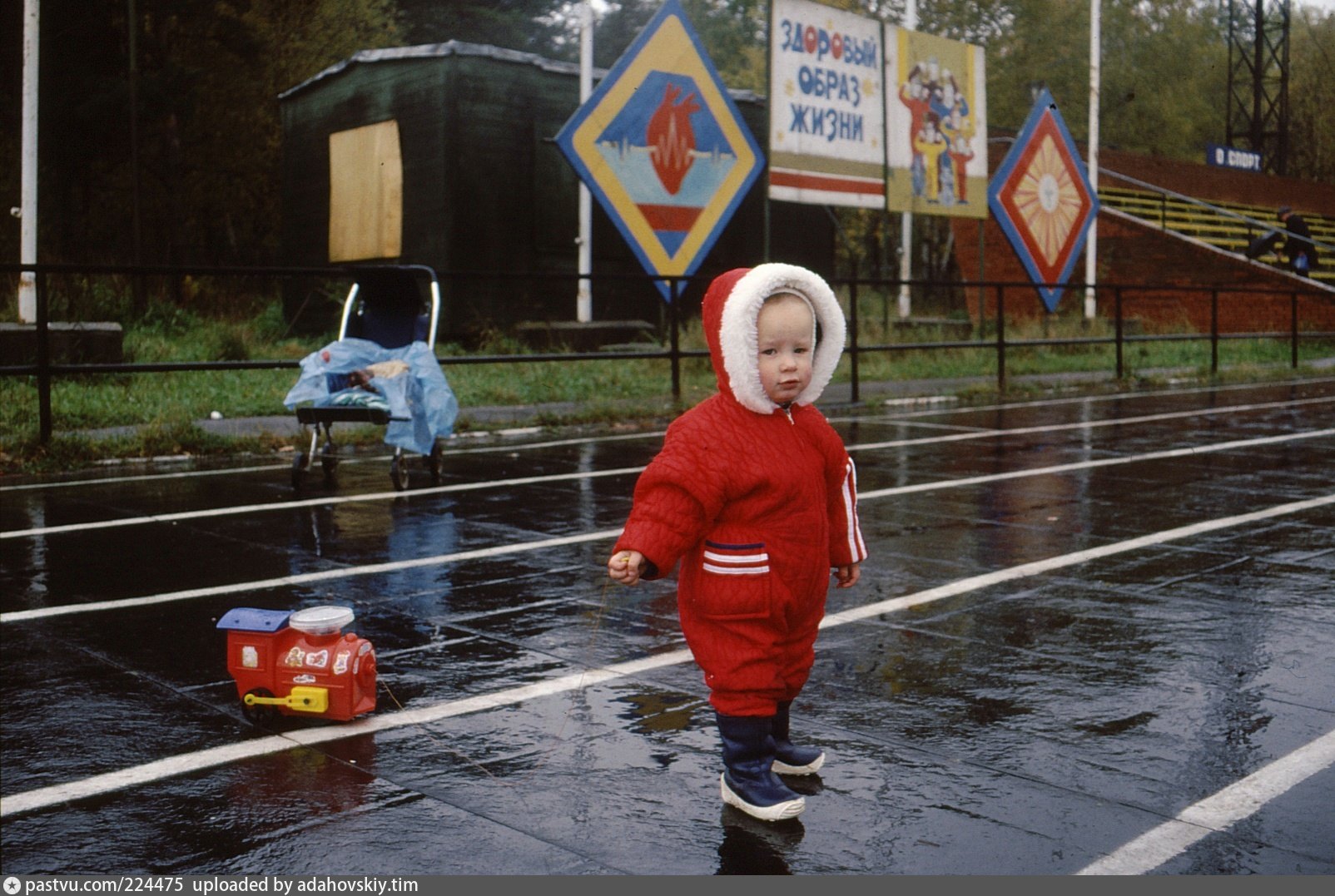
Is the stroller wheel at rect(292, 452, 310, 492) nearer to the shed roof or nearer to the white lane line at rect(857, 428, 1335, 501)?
the white lane line at rect(857, 428, 1335, 501)

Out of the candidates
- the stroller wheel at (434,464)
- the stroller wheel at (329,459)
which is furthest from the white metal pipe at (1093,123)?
the stroller wheel at (329,459)

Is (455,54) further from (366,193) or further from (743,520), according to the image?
(743,520)

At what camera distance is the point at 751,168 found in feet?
59.9

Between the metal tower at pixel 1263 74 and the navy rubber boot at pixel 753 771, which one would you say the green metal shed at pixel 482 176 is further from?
the metal tower at pixel 1263 74

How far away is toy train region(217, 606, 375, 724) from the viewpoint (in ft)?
13.8

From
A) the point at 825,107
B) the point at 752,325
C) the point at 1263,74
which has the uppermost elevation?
the point at 1263,74

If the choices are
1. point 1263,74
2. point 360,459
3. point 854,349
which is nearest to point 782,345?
point 360,459

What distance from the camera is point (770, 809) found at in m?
3.45

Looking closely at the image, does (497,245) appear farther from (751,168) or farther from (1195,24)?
(1195,24)

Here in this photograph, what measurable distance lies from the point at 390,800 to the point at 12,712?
1.46m

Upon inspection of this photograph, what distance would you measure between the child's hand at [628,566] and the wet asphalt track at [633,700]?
0.59 meters

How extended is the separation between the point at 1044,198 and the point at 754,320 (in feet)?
65.5

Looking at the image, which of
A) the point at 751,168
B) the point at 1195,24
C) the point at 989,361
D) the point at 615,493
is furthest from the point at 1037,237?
the point at 1195,24

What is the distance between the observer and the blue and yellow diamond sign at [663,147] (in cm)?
1677
